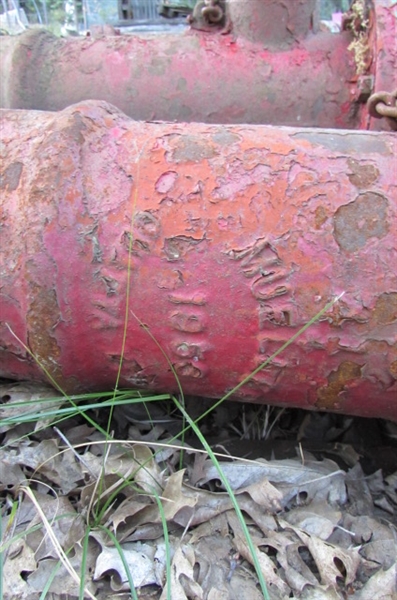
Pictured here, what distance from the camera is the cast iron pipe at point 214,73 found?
5.32ft

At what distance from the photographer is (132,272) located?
0.94 meters

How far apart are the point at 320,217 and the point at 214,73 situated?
92cm

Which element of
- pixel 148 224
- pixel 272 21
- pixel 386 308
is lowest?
pixel 386 308

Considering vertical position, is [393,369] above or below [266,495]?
above

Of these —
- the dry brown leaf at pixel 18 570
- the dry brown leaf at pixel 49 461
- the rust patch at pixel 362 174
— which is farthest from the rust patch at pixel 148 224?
the dry brown leaf at pixel 18 570

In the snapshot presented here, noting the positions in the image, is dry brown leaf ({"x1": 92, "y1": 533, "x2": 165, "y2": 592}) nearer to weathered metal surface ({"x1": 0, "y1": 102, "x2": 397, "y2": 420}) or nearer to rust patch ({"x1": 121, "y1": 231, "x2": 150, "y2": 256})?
weathered metal surface ({"x1": 0, "y1": 102, "x2": 397, "y2": 420})

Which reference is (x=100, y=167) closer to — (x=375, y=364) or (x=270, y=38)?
(x=375, y=364)

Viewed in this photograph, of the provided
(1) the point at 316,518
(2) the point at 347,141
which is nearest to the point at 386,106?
(2) the point at 347,141

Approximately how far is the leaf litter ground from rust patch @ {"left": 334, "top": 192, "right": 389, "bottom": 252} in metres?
0.43

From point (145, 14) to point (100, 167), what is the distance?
4057mm

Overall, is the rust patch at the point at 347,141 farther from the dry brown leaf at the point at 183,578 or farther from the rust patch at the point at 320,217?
the dry brown leaf at the point at 183,578

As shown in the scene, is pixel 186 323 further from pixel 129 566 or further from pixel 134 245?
pixel 129 566

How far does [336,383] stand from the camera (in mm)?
951

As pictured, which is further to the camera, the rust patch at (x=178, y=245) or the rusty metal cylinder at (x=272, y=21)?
the rusty metal cylinder at (x=272, y=21)
